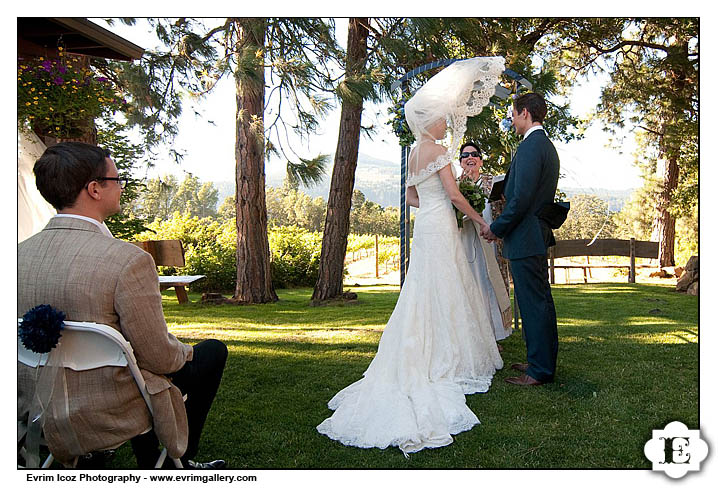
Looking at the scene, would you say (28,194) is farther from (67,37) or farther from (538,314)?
(538,314)

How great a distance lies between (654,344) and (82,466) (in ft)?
14.5

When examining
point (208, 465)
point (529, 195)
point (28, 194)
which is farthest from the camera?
point (28, 194)

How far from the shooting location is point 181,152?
977 centimetres

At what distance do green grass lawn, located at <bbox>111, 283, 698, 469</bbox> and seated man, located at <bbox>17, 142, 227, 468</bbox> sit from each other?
65cm

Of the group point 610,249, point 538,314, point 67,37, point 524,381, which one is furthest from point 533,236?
point 610,249

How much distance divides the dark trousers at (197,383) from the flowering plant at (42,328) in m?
0.51

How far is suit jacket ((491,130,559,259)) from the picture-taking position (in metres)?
3.39

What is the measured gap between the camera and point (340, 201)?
8555mm

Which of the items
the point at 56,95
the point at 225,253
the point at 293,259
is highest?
the point at 56,95

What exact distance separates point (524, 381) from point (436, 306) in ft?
2.43

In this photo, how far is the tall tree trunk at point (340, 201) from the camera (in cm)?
845

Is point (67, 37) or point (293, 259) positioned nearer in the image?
point (67, 37)

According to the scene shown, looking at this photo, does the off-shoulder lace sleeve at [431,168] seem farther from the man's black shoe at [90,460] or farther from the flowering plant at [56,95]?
the flowering plant at [56,95]

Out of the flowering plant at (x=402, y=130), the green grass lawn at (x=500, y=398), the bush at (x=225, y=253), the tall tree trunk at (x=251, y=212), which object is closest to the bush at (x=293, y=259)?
the bush at (x=225, y=253)
